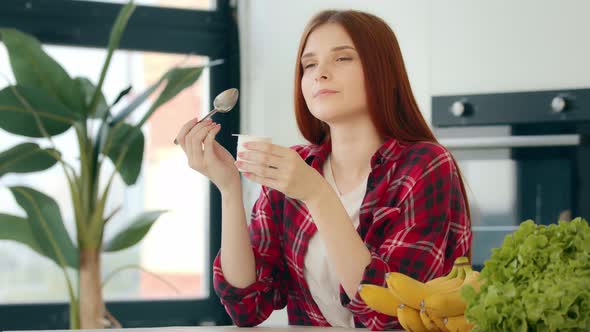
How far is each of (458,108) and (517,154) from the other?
0.82 feet

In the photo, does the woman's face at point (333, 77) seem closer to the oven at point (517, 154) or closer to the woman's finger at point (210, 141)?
the woman's finger at point (210, 141)

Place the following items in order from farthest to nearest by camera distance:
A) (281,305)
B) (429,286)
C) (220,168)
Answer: (281,305), (220,168), (429,286)

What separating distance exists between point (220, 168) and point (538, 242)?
0.87 metres

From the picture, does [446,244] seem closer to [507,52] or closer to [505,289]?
[505,289]

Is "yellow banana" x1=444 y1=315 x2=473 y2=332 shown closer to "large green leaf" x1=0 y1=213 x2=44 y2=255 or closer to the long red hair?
the long red hair

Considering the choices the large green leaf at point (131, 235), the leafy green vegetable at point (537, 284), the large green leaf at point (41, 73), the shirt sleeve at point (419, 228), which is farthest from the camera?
the large green leaf at point (131, 235)

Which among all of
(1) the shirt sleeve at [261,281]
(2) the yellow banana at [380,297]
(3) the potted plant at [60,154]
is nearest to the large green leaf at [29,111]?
(3) the potted plant at [60,154]

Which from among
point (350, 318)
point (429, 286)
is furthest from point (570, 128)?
point (429, 286)

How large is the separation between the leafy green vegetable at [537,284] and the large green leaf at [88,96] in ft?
7.14

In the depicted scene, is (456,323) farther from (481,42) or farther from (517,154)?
(481,42)

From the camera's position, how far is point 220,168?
175cm

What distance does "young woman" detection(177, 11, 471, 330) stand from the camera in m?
1.67

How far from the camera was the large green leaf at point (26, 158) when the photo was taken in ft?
9.43

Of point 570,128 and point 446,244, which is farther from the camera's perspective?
point 570,128
